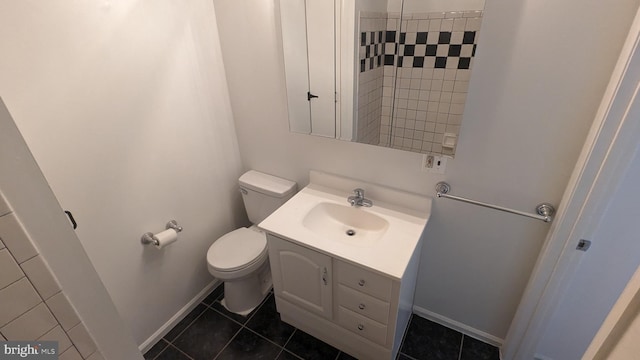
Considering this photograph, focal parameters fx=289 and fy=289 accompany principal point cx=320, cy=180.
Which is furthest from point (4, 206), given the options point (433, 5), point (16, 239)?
point (433, 5)

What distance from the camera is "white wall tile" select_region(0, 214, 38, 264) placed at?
0.61 meters

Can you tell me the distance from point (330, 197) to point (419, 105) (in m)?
0.67

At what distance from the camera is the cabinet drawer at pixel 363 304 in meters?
1.25

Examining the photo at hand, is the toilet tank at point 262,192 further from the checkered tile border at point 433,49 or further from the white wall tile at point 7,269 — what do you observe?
the white wall tile at point 7,269

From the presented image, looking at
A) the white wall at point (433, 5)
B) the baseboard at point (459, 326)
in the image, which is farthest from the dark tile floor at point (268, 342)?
the white wall at point (433, 5)

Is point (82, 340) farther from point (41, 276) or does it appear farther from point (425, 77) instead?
point (425, 77)

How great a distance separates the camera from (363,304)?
1.30m

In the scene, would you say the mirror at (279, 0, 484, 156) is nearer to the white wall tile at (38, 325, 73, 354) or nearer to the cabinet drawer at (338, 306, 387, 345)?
the cabinet drawer at (338, 306, 387, 345)

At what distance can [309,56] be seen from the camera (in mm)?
1483

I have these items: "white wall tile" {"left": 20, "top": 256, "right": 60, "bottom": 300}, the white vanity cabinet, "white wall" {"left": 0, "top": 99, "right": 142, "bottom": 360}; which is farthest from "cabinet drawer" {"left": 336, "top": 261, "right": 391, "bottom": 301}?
"white wall tile" {"left": 20, "top": 256, "right": 60, "bottom": 300}

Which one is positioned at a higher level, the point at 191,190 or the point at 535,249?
the point at 191,190

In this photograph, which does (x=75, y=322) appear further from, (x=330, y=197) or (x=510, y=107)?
(x=510, y=107)

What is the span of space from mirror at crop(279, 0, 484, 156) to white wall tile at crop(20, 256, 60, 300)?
47.7 inches

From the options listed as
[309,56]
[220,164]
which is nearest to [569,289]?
[309,56]
